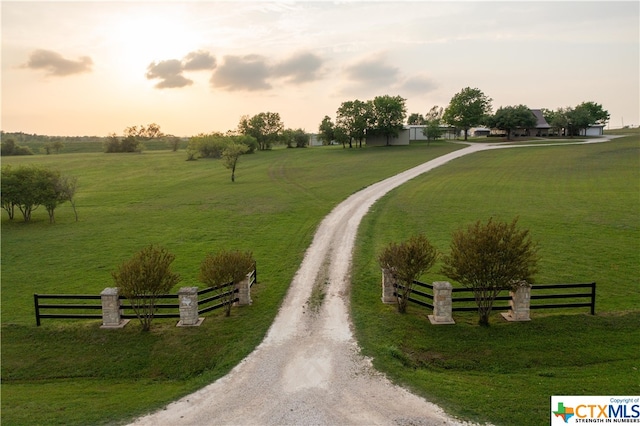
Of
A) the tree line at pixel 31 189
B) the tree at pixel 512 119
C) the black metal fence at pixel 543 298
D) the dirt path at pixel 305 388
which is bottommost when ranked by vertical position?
the dirt path at pixel 305 388

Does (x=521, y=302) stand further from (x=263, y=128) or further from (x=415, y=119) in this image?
(x=415, y=119)

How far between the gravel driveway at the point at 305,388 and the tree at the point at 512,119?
90.0 meters

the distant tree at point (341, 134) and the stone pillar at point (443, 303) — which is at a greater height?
the distant tree at point (341, 134)

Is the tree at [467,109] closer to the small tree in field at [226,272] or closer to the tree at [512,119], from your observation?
the tree at [512,119]

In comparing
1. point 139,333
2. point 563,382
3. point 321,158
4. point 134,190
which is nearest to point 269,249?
point 139,333

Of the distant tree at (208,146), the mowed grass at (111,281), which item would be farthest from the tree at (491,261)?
the distant tree at (208,146)

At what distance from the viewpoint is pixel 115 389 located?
39.3 ft

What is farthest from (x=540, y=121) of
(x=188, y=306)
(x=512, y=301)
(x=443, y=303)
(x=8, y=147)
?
(x=8, y=147)

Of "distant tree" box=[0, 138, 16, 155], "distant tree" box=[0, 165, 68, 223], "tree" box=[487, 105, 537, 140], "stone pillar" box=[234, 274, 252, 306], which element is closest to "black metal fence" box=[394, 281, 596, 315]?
"stone pillar" box=[234, 274, 252, 306]

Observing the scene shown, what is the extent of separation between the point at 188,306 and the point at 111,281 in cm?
651

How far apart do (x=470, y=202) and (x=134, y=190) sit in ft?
121

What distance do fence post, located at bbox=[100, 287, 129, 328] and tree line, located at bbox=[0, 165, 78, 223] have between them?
927 inches

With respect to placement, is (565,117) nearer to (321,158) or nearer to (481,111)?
(481,111)

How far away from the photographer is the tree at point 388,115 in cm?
9669
